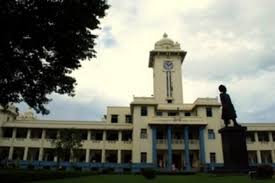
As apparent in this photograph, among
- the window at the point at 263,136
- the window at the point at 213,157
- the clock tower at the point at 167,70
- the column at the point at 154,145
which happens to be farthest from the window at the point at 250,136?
the column at the point at 154,145

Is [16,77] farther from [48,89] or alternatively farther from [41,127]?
[41,127]

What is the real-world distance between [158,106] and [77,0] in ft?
→ 120

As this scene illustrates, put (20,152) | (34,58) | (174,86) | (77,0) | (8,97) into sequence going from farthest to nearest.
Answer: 1. (174,86)
2. (20,152)
3. (8,97)
4. (34,58)
5. (77,0)

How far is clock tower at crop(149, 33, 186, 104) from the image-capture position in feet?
177

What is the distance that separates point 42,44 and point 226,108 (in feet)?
36.6

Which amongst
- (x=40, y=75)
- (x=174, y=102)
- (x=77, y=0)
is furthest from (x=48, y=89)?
(x=174, y=102)

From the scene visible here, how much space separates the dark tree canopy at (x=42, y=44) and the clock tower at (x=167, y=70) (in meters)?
37.5

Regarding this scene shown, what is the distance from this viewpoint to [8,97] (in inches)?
652

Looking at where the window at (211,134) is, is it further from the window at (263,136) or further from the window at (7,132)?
the window at (7,132)

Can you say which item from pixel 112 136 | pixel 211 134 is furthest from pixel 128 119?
pixel 211 134

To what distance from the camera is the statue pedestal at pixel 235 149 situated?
55.8 feet

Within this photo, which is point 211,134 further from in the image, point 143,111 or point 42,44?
point 42,44

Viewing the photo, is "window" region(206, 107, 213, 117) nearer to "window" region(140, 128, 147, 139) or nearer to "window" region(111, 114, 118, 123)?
"window" region(140, 128, 147, 139)

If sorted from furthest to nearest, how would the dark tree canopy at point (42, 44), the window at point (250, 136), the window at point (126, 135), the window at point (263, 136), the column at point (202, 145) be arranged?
the window at point (263, 136) → the window at point (250, 136) → the window at point (126, 135) → the column at point (202, 145) → the dark tree canopy at point (42, 44)
